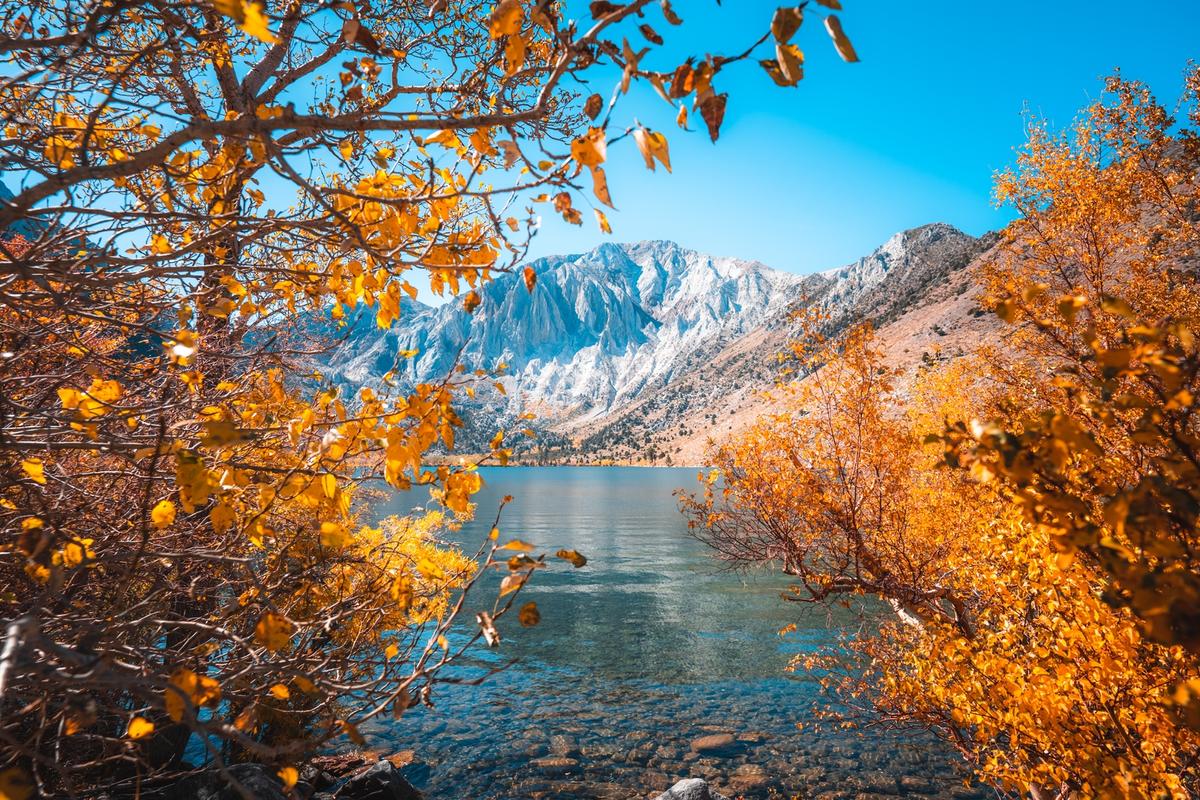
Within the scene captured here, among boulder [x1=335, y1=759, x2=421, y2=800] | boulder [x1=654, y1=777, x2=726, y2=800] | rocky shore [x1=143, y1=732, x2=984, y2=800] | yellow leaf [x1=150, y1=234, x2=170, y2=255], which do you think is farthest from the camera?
rocky shore [x1=143, y1=732, x2=984, y2=800]

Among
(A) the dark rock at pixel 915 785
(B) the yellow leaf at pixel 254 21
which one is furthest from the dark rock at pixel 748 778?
(B) the yellow leaf at pixel 254 21

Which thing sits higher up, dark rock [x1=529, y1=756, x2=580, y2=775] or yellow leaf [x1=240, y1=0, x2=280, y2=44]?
yellow leaf [x1=240, y1=0, x2=280, y2=44]

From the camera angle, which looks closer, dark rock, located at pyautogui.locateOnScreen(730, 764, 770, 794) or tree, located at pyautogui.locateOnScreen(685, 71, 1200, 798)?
tree, located at pyautogui.locateOnScreen(685, 71, 1200, 798)

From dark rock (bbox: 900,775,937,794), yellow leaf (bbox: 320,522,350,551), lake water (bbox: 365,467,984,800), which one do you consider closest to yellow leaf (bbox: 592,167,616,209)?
yellow leaf (bbox: 320,522,350,551)

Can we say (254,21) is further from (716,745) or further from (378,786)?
(716,745)

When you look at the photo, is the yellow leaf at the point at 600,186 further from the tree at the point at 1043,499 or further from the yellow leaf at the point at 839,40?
the tree at the point at 1043,499

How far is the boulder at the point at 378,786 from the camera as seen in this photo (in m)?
10.7

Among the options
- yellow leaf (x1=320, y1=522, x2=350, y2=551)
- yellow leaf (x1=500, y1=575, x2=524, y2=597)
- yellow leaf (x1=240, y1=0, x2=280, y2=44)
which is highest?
yellow leaf (x1=240, y1=0, x2=280, y2=44)

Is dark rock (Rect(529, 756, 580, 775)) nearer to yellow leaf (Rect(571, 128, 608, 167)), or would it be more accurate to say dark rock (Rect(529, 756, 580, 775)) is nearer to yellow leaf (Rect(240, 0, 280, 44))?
yellow leaf (Rect(571, 128, 608, 167))

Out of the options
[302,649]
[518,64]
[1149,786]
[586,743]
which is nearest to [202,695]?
[302,649]

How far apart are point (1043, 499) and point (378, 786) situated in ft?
42.3

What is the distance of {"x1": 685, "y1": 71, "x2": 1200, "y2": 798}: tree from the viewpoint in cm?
156

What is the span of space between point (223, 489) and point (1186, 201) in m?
17.0

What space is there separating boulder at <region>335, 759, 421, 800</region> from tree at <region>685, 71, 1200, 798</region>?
7969mm
